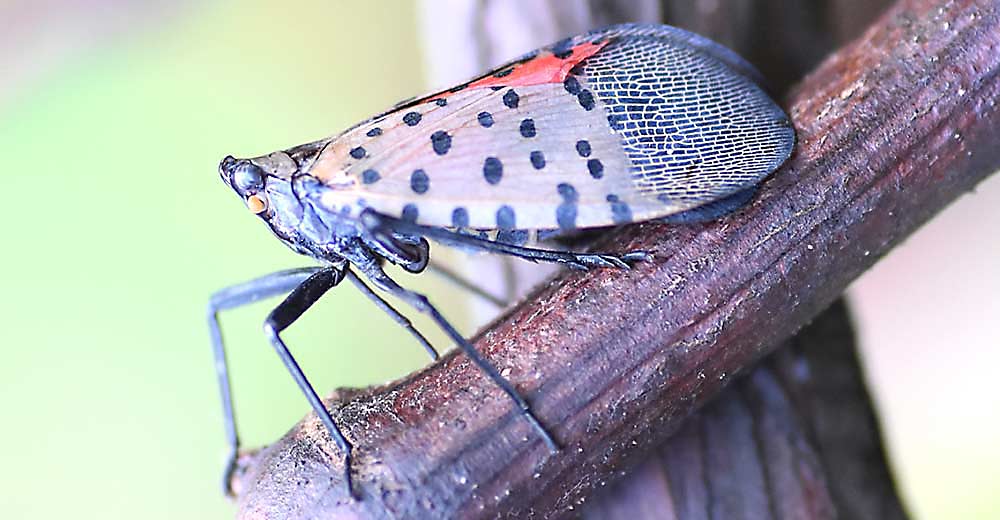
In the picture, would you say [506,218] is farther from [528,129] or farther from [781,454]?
[781,454]

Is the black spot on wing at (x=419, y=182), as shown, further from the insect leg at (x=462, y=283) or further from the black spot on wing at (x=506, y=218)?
the insect leg at (x=462, y=283)

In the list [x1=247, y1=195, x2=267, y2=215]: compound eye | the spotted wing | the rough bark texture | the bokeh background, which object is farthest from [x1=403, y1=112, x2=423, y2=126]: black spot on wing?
the bokeh background

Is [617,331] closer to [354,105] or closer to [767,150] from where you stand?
[767,150]

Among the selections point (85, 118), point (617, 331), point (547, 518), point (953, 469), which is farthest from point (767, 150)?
point (85, 118)

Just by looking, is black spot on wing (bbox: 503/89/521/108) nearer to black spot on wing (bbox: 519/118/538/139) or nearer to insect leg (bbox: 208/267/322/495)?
black spot on wing (bbox: 519/118/538/139)

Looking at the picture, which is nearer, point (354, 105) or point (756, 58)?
point (756, 58)
